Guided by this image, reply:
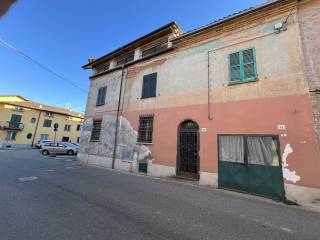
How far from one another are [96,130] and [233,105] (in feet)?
32.4

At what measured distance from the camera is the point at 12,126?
30812 mm

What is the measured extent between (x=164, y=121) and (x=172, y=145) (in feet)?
4.70

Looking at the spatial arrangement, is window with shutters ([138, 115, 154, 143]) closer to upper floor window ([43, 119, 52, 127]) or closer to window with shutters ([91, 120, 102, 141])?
window with shutters ([91, 120, 102, 141])

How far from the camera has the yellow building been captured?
3042 centimetres

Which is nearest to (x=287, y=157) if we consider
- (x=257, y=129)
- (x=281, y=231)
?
(x=257, y=129)

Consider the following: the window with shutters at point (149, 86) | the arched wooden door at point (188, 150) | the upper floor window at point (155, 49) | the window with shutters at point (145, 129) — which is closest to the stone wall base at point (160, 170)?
the arched wooden door at point (188, 150)

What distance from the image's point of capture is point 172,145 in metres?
8.84

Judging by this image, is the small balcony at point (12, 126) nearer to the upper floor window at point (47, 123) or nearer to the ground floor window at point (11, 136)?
the ground floor window at point (11, 136)

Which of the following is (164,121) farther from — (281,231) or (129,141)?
(281,231)

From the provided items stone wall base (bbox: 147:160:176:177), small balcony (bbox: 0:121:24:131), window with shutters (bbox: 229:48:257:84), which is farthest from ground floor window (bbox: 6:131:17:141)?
window with shutters (bbox: 229:48:257:84)

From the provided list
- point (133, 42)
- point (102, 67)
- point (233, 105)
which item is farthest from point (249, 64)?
point (102, 67)

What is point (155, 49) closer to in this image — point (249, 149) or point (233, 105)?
point (233, 105)

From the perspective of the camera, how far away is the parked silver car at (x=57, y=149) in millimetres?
19320

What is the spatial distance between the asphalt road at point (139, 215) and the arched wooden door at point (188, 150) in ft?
6.31
